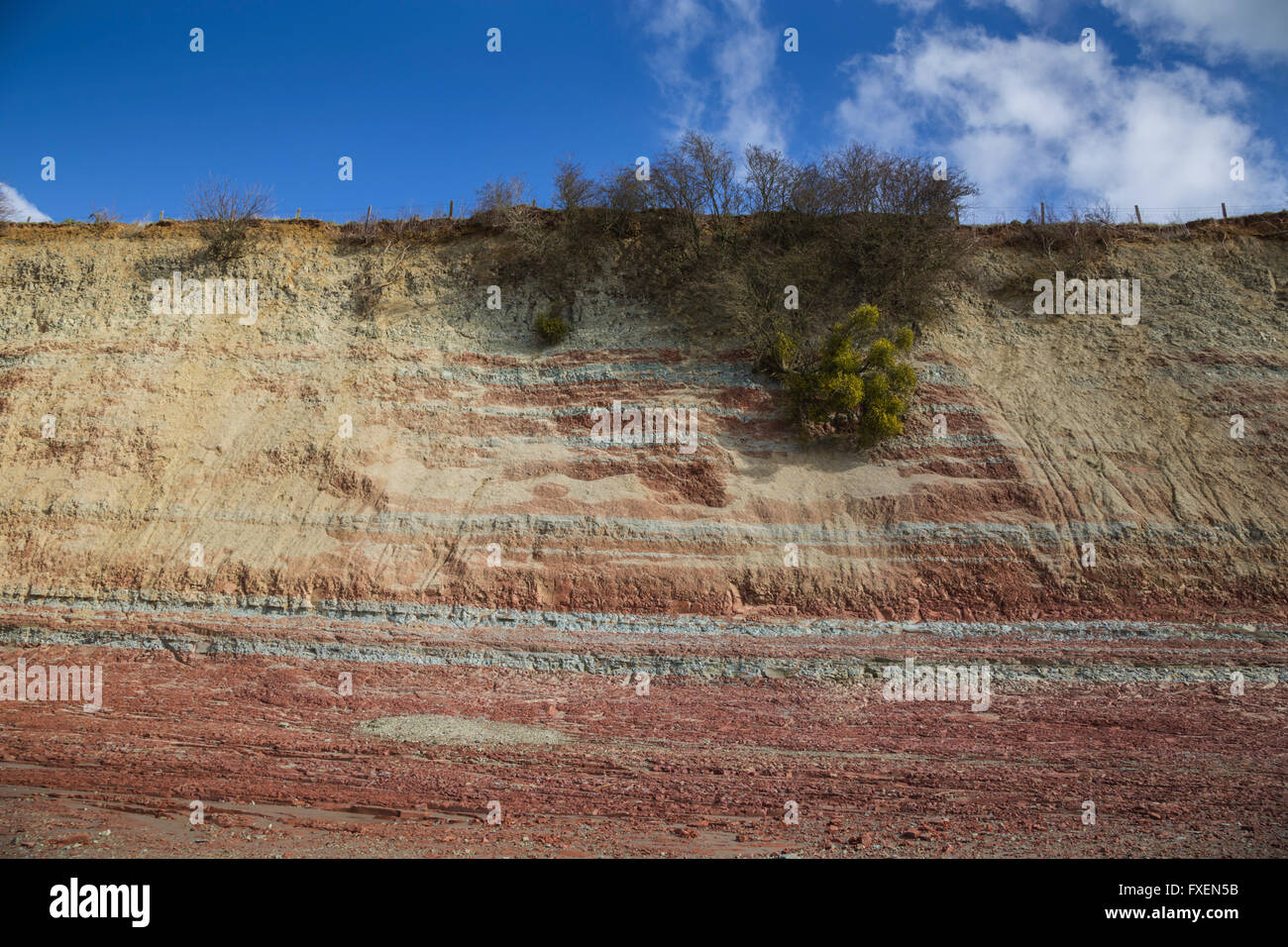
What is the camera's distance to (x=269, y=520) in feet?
62.6

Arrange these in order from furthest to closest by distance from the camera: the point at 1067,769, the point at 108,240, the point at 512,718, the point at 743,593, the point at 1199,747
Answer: the point at 108,240 < the point at 743,593 < the point at 512,718 < the point at 1199,747 < the point at 1067,769

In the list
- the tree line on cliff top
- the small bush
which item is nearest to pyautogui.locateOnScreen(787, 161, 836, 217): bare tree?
the tree line on cliff top

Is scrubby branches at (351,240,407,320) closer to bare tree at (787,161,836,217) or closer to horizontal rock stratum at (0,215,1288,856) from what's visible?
horizontal rock stratum at (0,215,1288,856)

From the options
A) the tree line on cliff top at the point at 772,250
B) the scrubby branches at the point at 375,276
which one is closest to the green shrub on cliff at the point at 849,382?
the tree line on cliff top at the point at 772,250

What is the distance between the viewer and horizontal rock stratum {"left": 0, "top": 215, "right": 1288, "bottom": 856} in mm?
9117

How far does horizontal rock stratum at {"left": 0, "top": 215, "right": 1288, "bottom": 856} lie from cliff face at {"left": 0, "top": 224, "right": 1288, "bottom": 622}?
108 millimetres

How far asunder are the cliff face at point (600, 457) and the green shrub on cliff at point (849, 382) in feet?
2.33

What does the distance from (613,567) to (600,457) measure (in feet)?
11.5

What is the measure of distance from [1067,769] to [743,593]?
8221mm

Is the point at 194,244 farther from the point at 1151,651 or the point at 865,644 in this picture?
the point at 1151,651

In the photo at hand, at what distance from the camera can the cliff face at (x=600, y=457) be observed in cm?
1778

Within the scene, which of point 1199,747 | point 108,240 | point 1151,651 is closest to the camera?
point 1199,747

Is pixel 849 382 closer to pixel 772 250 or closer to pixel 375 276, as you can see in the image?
pixel 772 250

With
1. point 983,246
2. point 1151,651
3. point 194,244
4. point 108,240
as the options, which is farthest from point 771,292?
point 108,240
